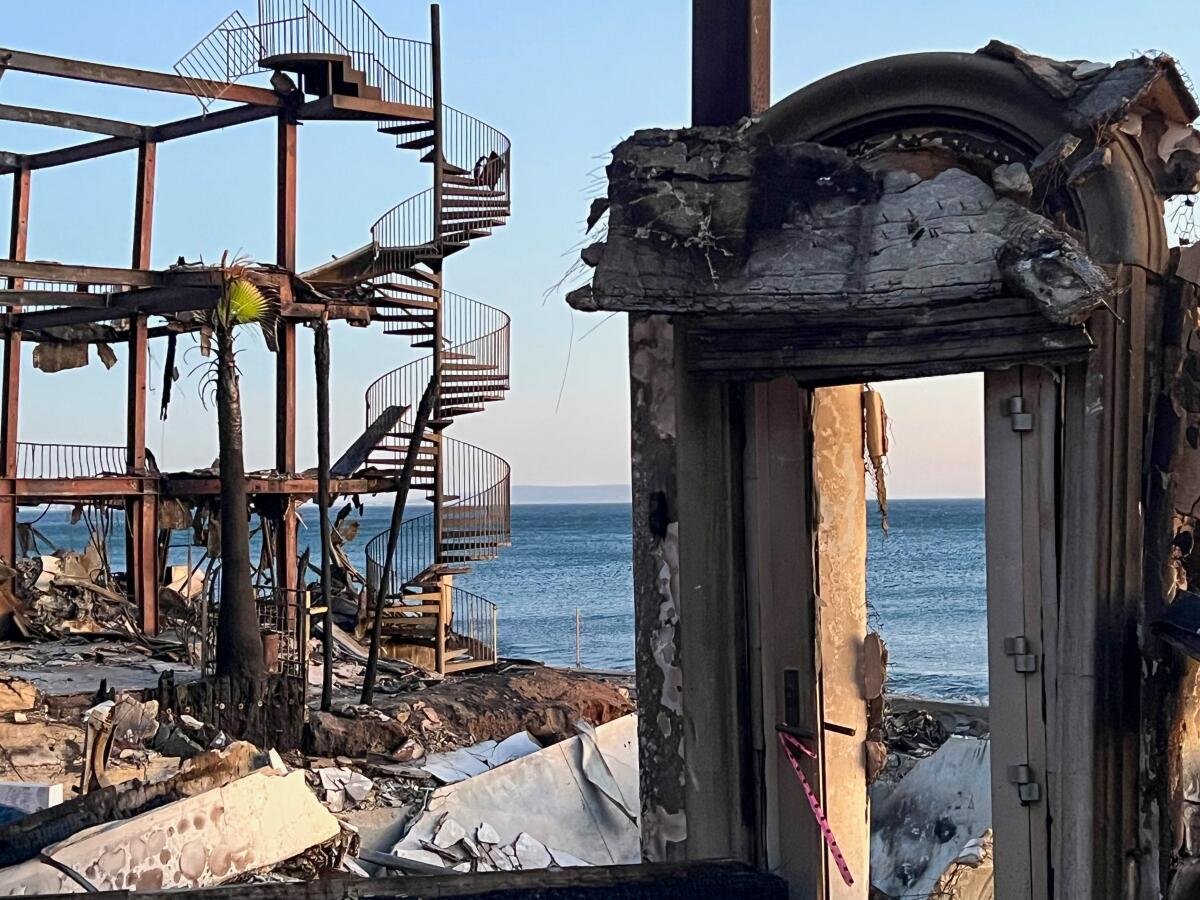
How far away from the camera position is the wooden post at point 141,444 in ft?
79.9

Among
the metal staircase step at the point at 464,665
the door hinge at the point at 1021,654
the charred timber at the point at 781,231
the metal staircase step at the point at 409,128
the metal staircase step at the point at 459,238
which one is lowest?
the metal staircase step at the point at 464,665

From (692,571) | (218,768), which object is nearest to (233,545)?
(218,768)

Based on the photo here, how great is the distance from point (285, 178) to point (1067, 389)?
20.0 meters

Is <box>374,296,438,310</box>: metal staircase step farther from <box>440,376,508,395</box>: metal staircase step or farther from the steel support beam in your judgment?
the steel support beam

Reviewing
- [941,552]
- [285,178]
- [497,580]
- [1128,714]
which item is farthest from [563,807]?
[497,580]

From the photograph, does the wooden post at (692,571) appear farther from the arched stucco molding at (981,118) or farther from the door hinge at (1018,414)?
the door hinge at (1018,414)

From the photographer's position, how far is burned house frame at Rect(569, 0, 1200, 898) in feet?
15.8

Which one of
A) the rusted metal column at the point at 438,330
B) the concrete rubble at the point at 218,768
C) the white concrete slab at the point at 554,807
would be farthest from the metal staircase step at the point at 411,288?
the white concrete slab at the point at 554,807

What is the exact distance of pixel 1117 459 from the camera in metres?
4.81

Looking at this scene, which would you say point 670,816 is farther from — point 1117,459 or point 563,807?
point 563,807

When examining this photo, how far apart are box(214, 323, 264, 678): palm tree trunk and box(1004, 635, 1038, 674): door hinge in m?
11.2

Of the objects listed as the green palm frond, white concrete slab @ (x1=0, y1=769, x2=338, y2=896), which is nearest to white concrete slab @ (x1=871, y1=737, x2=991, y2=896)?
white concrete slab @ (x1=0, y1=769, x2=338, y2=896)

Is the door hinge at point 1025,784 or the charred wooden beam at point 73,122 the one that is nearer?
the door hinge at point 1025,784

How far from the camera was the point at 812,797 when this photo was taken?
565 cm
